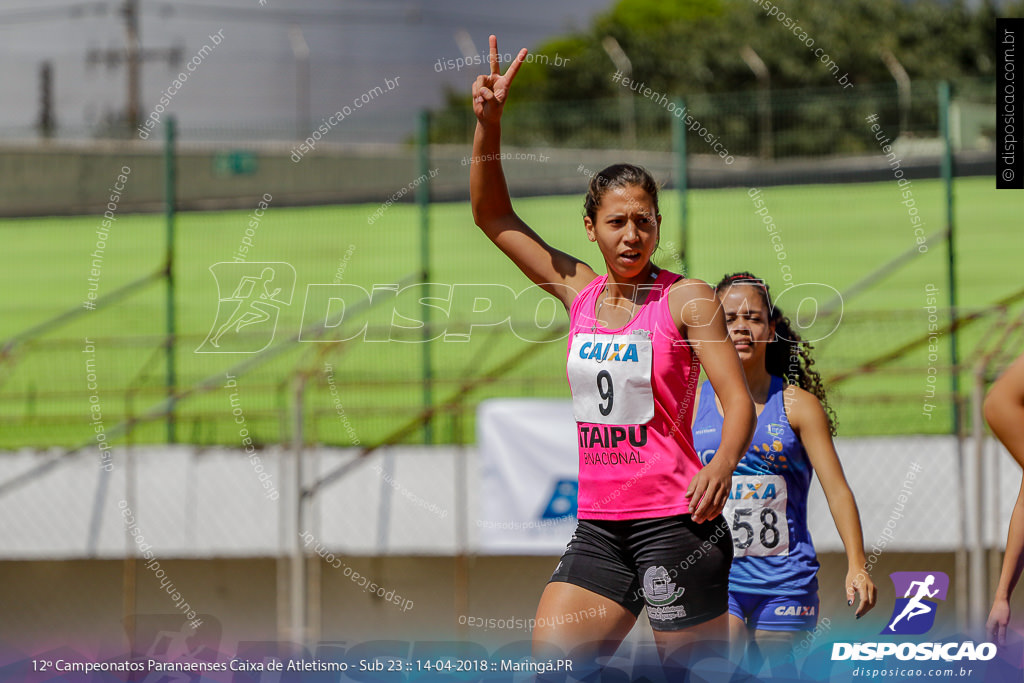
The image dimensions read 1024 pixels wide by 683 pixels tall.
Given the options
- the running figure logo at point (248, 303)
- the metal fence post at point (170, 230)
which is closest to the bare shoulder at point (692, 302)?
the running figure logo at point (248, 303)

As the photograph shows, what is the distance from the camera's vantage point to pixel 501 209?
338 centimetres

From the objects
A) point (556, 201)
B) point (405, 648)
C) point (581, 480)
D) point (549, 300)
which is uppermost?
point (556, 201)

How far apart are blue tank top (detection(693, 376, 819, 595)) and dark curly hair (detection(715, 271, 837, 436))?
0.19 metres

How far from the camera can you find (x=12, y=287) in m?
10.2

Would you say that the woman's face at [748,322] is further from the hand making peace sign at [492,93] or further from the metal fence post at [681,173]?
the metal fence post at [681,173]

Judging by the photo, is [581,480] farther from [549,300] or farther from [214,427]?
[214,427]

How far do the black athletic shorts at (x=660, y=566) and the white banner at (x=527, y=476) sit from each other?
3169 millimetres

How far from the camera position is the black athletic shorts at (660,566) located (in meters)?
3.03

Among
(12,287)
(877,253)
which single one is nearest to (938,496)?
(877,253)

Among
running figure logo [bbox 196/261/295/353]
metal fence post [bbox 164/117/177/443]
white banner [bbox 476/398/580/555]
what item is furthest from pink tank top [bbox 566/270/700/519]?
metal fence post [bbox 164/117/177/443]

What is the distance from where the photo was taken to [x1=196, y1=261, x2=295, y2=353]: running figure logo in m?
9.48

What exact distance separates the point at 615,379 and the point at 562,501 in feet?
11.3

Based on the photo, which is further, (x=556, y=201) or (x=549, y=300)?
(x=556, y=201)

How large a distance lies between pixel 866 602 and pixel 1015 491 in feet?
13.1
